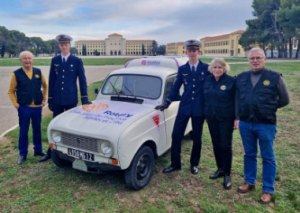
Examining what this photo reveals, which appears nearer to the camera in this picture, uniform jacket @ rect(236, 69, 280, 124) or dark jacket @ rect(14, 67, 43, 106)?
uniform jacket @ rect(236, 69, 280, 124)

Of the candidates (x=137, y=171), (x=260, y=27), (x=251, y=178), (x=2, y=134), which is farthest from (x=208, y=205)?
(x=260, y=27)

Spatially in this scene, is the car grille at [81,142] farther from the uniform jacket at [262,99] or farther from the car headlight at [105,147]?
the uniform jacket at [262,99]

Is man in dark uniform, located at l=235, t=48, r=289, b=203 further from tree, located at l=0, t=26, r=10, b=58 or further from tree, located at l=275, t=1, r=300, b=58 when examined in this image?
tree, located at l=0, t=26, r=10, b=58

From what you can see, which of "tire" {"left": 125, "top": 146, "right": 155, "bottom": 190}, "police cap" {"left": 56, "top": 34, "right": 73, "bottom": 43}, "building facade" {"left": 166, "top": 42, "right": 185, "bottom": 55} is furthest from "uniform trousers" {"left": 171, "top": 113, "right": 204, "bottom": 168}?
"building facade" {"left": 166, "top": 42, "right": 185, "bottom": 55}

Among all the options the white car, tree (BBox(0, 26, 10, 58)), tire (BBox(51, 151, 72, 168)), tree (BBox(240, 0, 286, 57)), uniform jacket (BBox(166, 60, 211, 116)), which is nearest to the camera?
the white car

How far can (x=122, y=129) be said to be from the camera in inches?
136

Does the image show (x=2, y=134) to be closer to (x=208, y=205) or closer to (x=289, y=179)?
(x=208, y=205)

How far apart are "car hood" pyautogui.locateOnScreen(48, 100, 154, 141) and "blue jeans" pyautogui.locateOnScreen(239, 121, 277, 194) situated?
1.56m

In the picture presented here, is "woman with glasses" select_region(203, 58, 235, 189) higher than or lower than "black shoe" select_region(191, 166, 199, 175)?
higher

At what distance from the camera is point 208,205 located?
11.3ft

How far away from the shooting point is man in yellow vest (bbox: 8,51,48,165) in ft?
15.3

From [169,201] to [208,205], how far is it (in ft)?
1.81

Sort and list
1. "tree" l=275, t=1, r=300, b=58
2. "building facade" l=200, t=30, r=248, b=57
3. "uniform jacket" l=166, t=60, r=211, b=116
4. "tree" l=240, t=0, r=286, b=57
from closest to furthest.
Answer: "uniform jacket" l=166, t=60, r=211, b=116
"tree" l=275, t=1, r=300, b=58
"tree" l=240, t=0, r=286, b=57
"building facade" l=200, t=30, r=248, b=57

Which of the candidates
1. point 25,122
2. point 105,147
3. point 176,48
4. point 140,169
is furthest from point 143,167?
point 176,48
